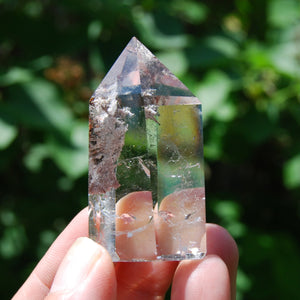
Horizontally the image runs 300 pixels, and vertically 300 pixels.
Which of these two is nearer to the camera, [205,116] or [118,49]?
[205,116]

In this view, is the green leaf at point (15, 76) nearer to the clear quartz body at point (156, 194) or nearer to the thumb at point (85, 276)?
the clear quartz body at point (156, 194)

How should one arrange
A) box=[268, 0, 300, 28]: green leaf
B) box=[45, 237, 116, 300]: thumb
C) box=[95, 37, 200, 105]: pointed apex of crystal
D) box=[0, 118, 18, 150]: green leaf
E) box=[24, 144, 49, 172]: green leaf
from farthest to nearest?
1. box=[24, 144, 49, 172]: green leaf
2. box=[268, 0, 300, 28]: green leaf
3. box=[0, 118, 18, 150]: green leaf
4. box=[95, 37, 200, 105]: pointed apex of crystal
5. box=[45, 237, 116, 300]: thumb

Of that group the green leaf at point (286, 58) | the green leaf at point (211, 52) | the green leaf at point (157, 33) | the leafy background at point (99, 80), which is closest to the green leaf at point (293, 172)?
the leafy background at point (99, 80)

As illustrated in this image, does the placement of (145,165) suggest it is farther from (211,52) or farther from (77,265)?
(211,52)

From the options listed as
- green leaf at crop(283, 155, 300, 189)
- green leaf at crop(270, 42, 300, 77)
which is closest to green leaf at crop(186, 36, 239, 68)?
green leaf at crop(270, 42, 300, 77)

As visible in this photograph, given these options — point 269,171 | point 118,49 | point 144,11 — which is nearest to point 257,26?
point 144,11

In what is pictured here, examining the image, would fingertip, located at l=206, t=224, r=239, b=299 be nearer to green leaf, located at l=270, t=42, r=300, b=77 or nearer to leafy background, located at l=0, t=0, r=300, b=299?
leafy background, located at l=0, t=0, r=300, b=299

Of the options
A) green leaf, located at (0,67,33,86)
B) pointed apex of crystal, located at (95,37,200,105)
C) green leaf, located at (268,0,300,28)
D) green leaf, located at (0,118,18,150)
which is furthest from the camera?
green leaf, located at (268,0,300,28)

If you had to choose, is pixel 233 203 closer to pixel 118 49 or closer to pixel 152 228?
pixel 118 49
